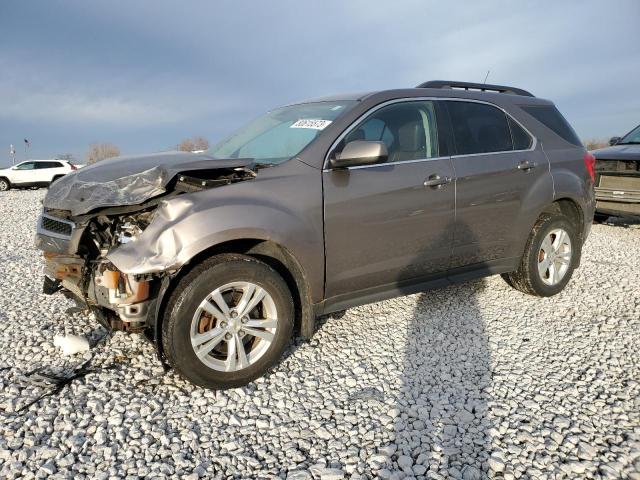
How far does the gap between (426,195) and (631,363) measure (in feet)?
6.16

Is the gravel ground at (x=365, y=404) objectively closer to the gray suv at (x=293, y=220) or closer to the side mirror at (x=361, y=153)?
the gray suv at (x=293, y=220)

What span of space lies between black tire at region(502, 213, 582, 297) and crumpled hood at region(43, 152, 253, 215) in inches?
112

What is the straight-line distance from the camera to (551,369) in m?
2.99

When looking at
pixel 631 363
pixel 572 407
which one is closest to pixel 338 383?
pixel 572 407

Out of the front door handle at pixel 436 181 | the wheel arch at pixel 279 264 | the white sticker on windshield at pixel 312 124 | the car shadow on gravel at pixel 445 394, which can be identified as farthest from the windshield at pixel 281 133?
the car shadow on gravel at pixel 445 394

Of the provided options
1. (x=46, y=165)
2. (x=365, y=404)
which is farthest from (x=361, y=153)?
(x=46, y=165)

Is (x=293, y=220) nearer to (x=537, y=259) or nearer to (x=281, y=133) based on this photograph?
(x=281, y=133)

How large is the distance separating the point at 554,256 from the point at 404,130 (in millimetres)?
2172

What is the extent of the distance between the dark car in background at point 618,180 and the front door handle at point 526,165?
442cm

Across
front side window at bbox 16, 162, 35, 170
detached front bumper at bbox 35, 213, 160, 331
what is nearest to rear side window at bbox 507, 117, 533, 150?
detached front bumper at bbox 35, 213, 160, 331

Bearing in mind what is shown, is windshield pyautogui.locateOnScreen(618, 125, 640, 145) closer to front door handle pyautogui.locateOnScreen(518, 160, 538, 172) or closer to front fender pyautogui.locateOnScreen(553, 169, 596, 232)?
front fender pyautogui.locateOnScreen(553, 169, 596, 232)

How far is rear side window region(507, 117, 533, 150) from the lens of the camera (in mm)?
3908

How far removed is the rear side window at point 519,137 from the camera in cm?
391

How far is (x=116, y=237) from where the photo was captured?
8.92 feet
